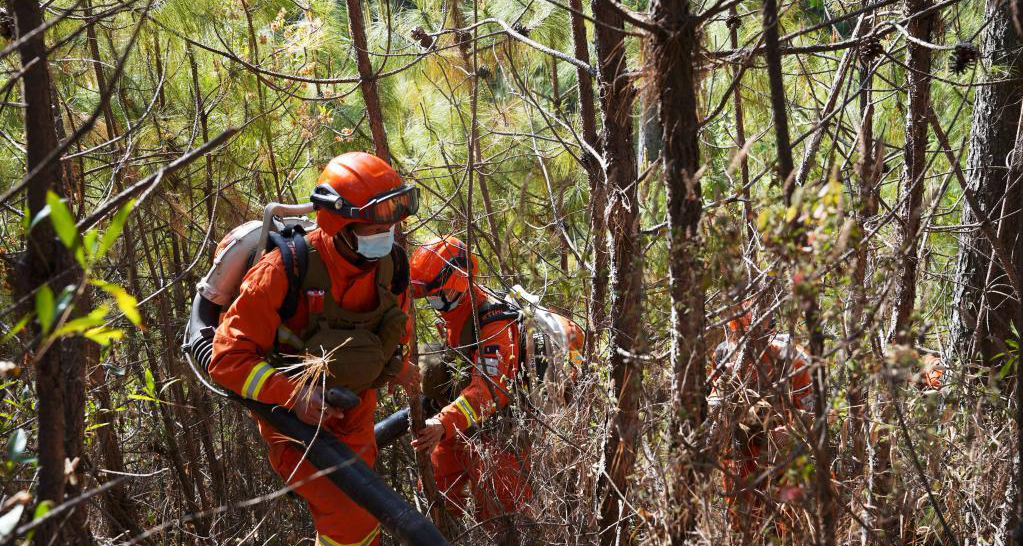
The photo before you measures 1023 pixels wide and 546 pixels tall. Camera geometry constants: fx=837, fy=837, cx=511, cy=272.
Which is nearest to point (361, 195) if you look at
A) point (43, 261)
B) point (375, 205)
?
point (375, 205)

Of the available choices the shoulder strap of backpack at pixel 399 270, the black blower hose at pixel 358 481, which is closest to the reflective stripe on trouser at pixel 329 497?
the black blower hose at pixel 358 481

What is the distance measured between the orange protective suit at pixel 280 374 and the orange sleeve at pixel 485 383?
0.45 m

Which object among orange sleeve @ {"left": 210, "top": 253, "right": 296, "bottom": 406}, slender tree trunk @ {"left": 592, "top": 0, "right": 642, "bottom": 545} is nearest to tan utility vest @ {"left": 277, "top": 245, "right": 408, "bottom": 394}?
orange sleeve @ {"left": 210, "top": 253, "right": 296, "bottom": 406}

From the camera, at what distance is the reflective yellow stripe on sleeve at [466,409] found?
13.0 ft

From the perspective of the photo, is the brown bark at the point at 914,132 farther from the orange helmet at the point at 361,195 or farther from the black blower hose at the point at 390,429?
the black blower hose at the point at 390,429

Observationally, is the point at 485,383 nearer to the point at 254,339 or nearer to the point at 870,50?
the point at 254,339

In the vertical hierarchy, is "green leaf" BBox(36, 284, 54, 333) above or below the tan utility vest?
above

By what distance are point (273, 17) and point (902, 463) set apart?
479 cm

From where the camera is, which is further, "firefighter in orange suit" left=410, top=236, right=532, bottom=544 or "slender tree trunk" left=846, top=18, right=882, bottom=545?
"firefighter in orange suit" left=410, top=236, right=532, bottom=544

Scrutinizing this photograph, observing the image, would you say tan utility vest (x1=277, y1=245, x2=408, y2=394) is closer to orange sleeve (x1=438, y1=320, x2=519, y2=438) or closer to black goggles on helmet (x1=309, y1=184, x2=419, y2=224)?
black goggles on helmet (x1=309, y1=184, x2=419, y2=224)

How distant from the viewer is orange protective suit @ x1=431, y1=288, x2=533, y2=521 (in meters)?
3.61

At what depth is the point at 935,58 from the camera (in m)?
4.95

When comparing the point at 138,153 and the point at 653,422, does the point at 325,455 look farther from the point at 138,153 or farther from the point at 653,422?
the point at 138,153

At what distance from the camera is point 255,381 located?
3.25 metres
